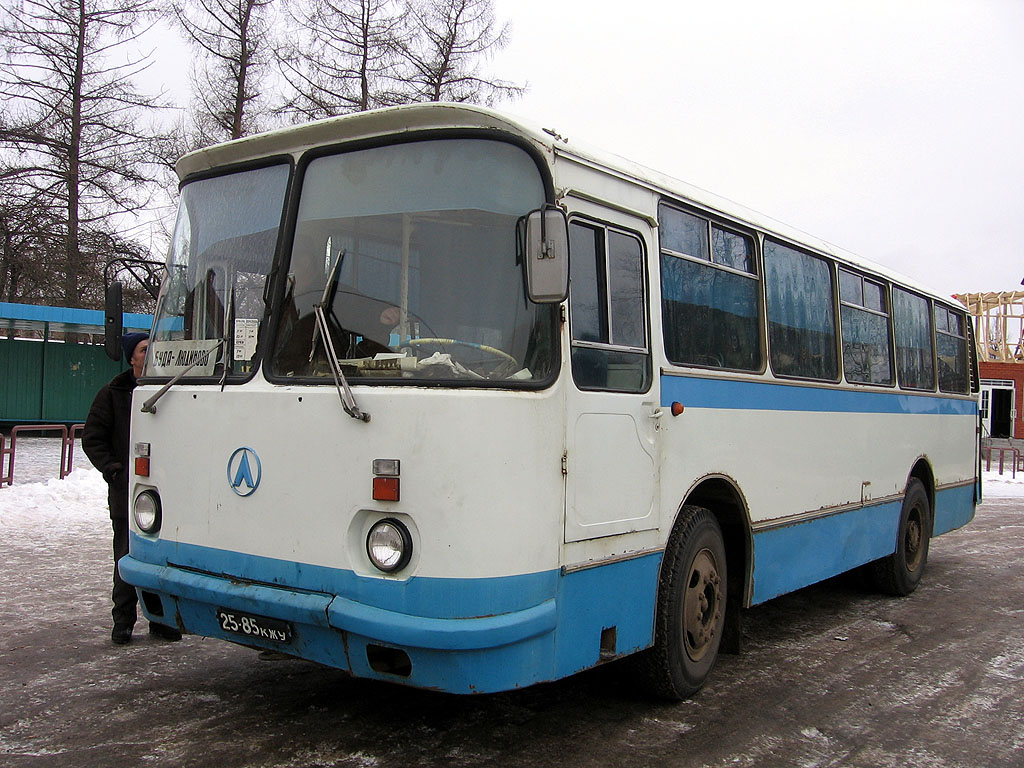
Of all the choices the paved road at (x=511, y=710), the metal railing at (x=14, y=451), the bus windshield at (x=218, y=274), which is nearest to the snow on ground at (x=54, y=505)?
the metal railing at (x=14, y=451)

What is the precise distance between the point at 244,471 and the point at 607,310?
1.89 meters

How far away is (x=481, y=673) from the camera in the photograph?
3.90 meters

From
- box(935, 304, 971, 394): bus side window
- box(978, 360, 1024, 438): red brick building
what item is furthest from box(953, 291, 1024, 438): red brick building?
box(935, 304, 971, 394): bus side window

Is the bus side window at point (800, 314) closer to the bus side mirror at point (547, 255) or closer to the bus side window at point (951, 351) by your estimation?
the bus side mirror at point (547, 255)

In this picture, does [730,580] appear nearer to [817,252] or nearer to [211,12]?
[817,252]

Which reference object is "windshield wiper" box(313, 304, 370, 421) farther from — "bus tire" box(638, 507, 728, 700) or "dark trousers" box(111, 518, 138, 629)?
"dark trousers" box(111, 518, 138, 629)

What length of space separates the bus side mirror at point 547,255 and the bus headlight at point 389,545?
1.11 m

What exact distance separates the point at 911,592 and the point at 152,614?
7027 mm

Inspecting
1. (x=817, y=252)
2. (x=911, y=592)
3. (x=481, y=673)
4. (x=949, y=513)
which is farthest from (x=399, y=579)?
(x=949, y=513)

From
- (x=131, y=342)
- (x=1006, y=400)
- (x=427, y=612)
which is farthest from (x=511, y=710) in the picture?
(x=1006, y=400)

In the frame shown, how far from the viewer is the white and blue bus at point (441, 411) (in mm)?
3891

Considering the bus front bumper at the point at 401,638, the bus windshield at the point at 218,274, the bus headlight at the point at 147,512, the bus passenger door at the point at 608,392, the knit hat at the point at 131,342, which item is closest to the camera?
the bus front bumper at the point at 401,638

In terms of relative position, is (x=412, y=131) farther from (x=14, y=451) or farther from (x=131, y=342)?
(x=14, y=451)

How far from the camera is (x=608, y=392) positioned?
4559 millimetres
